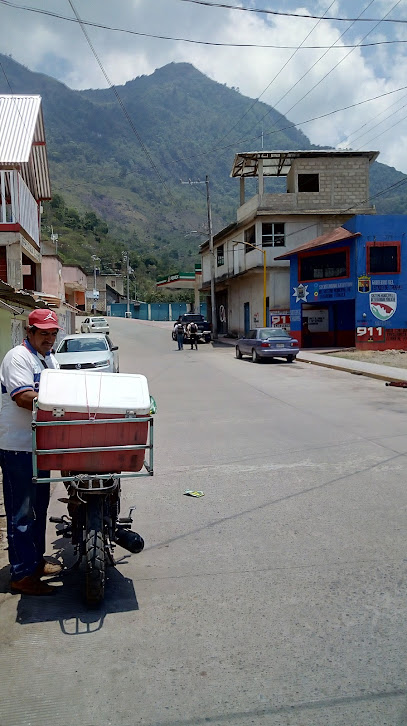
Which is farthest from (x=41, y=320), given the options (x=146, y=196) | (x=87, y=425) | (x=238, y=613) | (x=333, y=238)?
(x=146, y=196)

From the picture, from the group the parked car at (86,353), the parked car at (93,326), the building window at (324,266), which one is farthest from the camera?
the parked car at (93,326)

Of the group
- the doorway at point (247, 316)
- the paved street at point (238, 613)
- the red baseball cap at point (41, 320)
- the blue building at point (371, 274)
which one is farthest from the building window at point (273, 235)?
the red baseball cap at point (41, 320)

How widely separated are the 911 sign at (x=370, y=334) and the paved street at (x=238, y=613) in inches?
937

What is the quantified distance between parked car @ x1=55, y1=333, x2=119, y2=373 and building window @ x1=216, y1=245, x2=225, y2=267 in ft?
114

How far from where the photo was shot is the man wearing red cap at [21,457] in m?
4.10

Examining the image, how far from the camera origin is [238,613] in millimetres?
3855

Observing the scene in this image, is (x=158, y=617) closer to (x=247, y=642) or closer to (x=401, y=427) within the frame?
(x=247, y=642)

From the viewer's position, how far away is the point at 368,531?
17.4ft

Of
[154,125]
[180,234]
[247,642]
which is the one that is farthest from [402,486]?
[154,125]

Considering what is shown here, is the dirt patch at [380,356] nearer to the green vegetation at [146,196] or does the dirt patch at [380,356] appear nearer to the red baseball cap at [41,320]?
the red baseball cap at [41,320]

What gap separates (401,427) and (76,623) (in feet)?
25.8

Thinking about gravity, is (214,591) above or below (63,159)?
below

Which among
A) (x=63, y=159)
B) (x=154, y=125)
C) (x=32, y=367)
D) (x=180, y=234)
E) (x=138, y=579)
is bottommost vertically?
(x=138, y=579)

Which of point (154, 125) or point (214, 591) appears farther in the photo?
point (154, 125)
